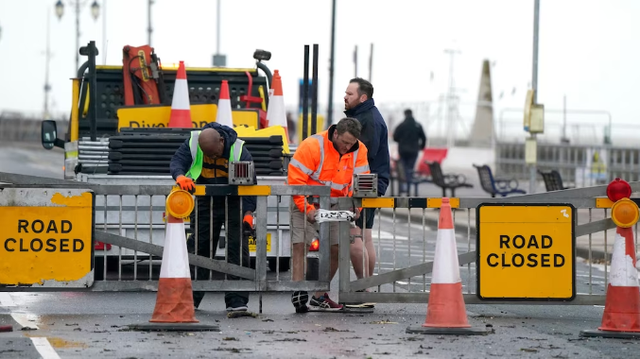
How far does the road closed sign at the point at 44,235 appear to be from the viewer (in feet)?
34.7

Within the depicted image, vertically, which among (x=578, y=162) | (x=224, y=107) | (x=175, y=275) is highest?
(x=578, y=162)

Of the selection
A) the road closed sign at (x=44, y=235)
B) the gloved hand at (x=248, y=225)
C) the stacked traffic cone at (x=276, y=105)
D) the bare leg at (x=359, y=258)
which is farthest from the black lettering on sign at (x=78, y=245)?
the stacked traffic cone at (x=276, y=105)

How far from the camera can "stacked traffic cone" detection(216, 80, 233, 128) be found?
606 inches

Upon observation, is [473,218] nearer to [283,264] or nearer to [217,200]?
[283,264]

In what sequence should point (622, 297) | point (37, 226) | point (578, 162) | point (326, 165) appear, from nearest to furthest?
point (622, 297) → point (37, 226) → point (326, 165) → point (578, 162)

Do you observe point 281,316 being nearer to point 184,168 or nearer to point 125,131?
point 184,168

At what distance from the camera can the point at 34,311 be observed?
11.0 metres

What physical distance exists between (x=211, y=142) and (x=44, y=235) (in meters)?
1.53

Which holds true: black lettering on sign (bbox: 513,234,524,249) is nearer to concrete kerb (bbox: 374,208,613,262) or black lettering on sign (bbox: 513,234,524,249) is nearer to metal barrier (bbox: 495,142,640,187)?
concrete kerb (bbox: 374,208,613,262)

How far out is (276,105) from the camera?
16188 mm

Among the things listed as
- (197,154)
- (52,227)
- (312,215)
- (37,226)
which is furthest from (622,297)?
(37,226)

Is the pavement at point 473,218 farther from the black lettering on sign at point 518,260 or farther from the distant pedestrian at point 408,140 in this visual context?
the distant pedestrian at point 408,140

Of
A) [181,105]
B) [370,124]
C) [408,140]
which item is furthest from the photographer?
[408,140]

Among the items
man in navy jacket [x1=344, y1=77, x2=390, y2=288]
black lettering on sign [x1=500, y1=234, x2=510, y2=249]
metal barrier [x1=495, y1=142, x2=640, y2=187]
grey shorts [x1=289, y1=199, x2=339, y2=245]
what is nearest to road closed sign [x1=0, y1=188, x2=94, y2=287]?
grey shorts [x1=289, y1=199, x2=339, y2=245]
